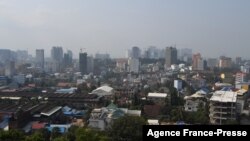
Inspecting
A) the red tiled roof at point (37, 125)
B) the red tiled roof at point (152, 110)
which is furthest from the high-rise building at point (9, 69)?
the red tiled roof at point (37, 125)

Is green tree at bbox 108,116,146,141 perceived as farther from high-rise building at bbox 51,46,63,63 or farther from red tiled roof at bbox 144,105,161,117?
high-rise building at bbox 51,46,63,63

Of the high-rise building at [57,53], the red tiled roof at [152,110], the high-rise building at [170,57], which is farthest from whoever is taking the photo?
the high-rise building at [57,53]

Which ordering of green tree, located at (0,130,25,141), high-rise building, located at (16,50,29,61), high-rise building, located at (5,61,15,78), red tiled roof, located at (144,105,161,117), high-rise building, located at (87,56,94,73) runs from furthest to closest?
high-rise building, located at (16,50,29,61) < high-rise building, located at (87,56,94,73) < high-rise building, located at (5,61,15,78) < red tiled roof, located at (144,105,161,117) < green tree, located at (0,130,25,141)

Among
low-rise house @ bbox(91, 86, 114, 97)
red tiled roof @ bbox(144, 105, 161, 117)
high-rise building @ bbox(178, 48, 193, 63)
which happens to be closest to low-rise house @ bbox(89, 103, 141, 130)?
red tiled roof @ bbox(144, 105, 161, 117)

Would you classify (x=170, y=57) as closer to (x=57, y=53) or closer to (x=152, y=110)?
(x=57, y=53)

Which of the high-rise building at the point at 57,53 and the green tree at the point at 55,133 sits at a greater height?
the high-rise building at the point at 57,53

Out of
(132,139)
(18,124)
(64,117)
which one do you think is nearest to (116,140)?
(132,139)

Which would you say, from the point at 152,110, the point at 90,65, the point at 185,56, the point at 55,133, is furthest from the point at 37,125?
the point at 185,56

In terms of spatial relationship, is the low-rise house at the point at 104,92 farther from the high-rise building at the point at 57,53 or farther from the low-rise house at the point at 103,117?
the high-rise building at the point at 57,53
